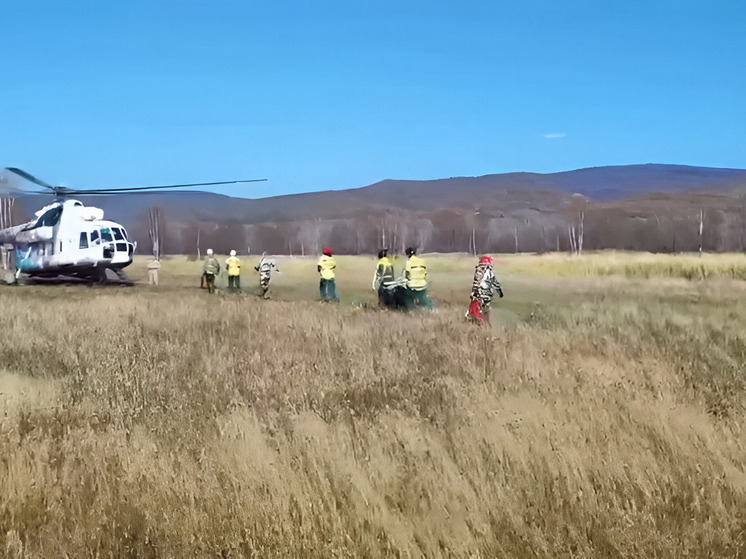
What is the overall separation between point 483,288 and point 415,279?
94.4 inches

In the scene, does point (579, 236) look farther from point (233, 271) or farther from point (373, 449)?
point (373, 449)

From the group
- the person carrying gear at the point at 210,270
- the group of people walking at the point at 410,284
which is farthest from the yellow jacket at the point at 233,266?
the group of people walking at the point at 410,284

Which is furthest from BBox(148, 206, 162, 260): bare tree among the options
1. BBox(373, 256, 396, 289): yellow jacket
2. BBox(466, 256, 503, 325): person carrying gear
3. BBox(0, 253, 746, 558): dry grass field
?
BBox(0, 253, 746, 558): dry grass field

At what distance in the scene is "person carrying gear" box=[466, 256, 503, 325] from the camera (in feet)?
43.5

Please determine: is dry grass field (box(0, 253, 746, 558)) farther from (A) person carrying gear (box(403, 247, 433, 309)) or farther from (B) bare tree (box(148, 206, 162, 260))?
(B) bare tree (box(148, 206, 162, 260))

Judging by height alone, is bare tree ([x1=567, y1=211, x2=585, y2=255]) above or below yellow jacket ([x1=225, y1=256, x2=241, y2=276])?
above

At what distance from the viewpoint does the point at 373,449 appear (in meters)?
5.06

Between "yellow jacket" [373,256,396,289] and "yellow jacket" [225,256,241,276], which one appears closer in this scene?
"yellow jacket" [373,256,396,289]

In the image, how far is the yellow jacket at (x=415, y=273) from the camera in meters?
15.3

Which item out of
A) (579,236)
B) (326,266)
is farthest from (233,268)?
(579,236)

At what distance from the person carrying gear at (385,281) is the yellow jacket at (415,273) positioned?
1277 millimetres

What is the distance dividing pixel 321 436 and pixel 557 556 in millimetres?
2128

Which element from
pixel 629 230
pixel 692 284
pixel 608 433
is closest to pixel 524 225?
pixel 629 230

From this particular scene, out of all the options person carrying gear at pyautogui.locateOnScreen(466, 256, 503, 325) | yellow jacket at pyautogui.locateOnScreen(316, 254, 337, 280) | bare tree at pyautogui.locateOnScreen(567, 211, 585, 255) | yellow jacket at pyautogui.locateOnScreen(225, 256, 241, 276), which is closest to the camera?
person carrying gear at pyautogui.locateOnScreen(466, 256, 503, 325)
